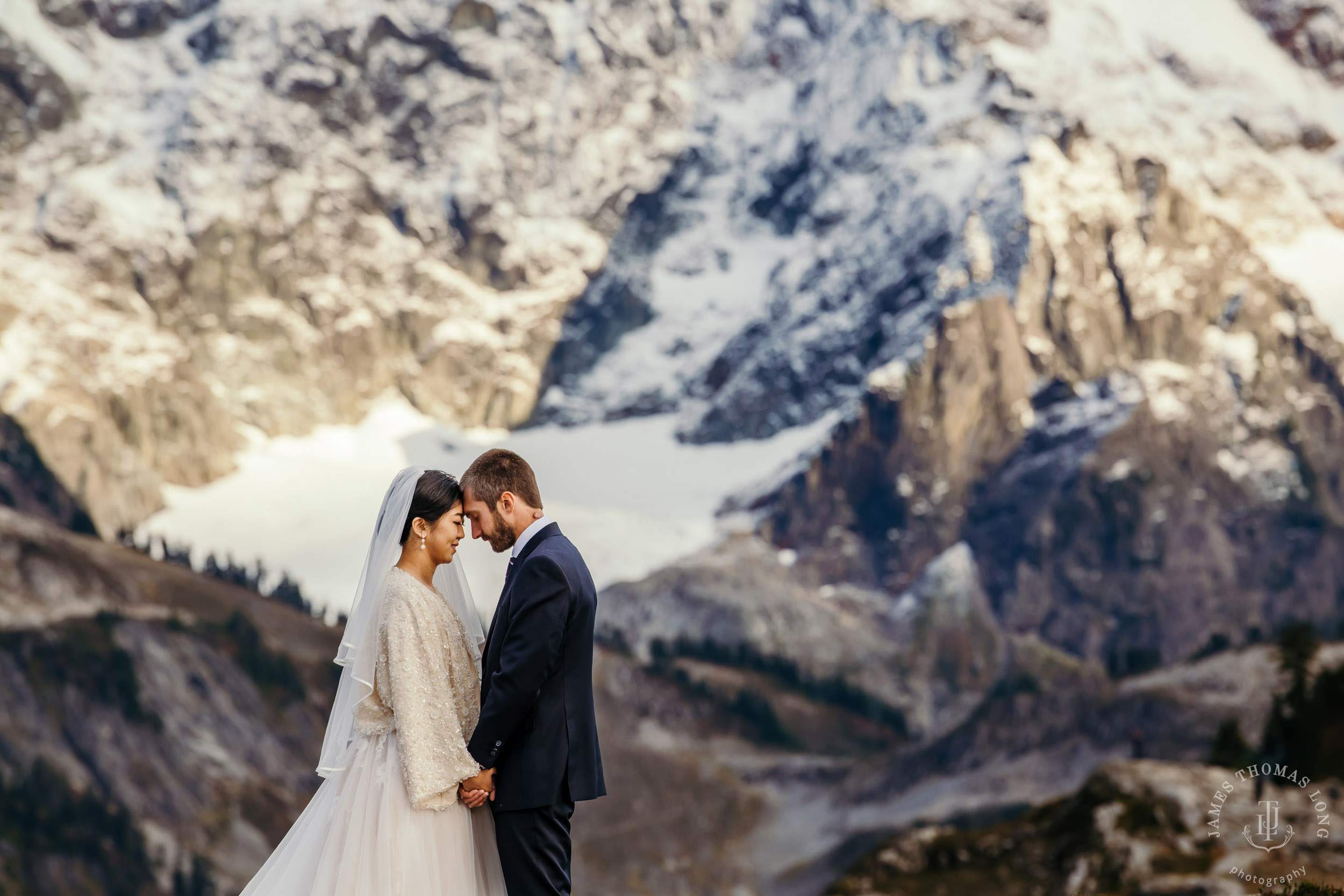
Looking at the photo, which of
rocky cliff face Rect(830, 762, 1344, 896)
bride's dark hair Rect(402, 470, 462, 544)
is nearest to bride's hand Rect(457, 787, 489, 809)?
bride's dark hair Rect(402, 470, 462, 544)

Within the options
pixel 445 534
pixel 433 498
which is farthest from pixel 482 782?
pixel 433 498

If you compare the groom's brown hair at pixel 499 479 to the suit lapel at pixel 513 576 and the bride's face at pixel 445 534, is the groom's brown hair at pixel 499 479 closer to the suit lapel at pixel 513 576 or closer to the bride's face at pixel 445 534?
the suit lapel at pixel 513 576

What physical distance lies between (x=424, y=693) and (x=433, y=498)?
5.07ft

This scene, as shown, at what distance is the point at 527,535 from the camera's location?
1184cm

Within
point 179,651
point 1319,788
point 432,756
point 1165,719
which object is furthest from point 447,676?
point 179,651

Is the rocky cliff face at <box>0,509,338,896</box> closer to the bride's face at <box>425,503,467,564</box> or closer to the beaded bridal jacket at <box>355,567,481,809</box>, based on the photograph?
the beaded bridal jacket at <box>355,567,481,809</box>

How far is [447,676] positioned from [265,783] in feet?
527

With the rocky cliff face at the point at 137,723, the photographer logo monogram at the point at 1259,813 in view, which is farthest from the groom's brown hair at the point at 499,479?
the rocky cliff face at the point at 137,723

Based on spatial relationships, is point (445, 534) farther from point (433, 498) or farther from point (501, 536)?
point (501, 536)

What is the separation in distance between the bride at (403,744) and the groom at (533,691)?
0.32 meters

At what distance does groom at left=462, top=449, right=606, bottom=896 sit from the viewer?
37.1ft

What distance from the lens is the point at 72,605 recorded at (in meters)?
172

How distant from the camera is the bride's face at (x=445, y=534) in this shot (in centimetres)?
1214

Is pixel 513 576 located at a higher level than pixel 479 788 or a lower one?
higher
